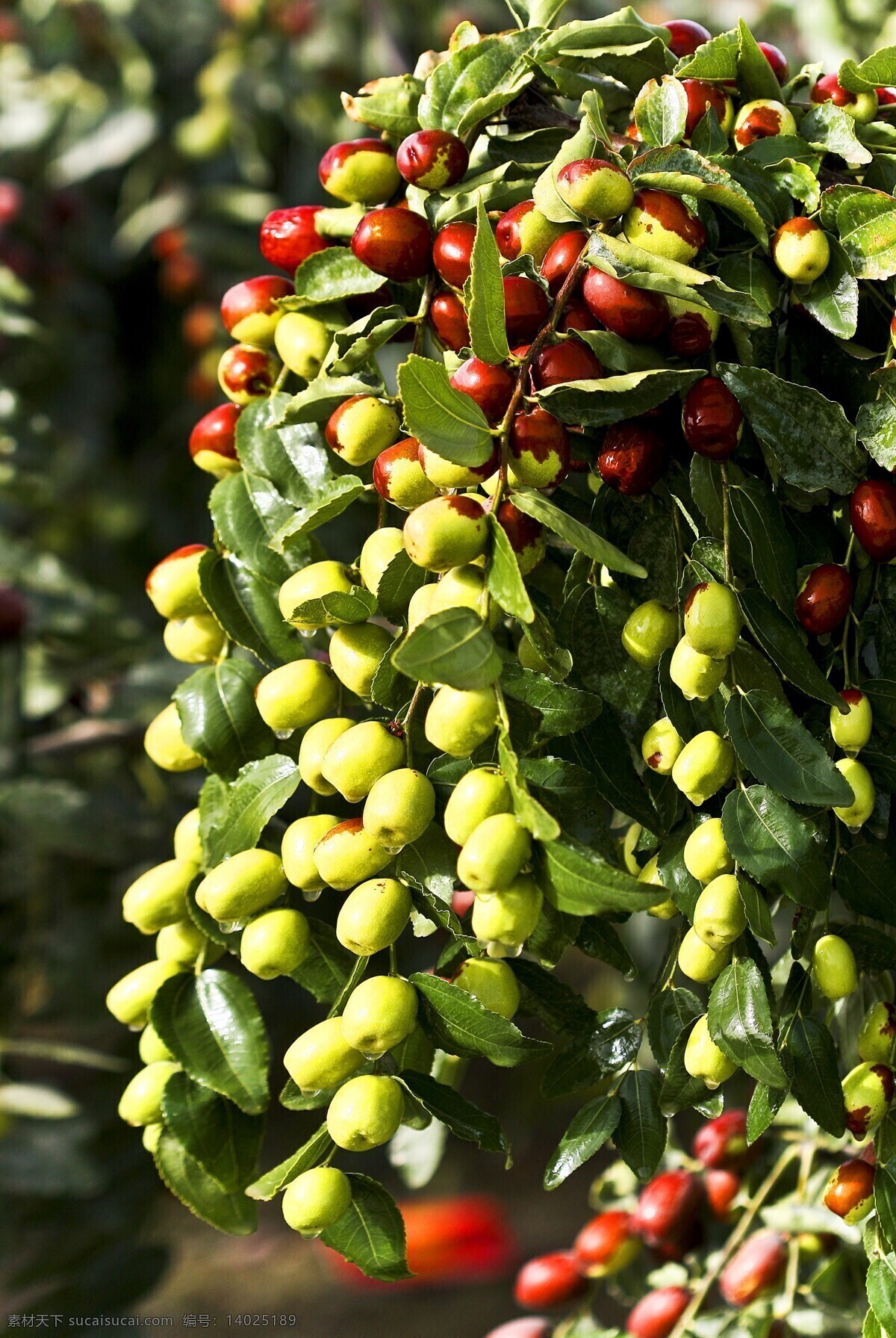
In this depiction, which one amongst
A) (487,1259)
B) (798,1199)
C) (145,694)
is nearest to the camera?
(798,1199)

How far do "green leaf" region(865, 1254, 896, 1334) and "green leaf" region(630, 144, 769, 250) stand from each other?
39cm

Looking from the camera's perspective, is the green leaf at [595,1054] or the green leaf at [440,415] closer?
the green leaf at [440,415]

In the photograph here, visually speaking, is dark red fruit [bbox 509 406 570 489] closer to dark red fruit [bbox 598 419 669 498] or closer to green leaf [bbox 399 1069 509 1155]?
dark red fruit [bbox 598 419 669 498]

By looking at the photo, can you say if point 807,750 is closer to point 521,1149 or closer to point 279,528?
point 279,528

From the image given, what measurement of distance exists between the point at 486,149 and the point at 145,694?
2.59 ft

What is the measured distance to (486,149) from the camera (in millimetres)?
565

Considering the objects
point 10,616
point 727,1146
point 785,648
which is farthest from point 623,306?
point 10,616

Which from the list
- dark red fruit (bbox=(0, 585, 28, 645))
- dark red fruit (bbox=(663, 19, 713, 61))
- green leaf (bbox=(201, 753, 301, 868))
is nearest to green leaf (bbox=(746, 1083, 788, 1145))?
green leaf (bbox=(201, 753, 301, 868))

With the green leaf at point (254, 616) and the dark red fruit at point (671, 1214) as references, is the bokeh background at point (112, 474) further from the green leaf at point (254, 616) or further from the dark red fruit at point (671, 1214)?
the green leaf at point (254, 616)

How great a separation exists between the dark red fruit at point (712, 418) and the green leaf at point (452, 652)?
0.38 feet

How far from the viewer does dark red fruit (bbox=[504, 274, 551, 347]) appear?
0.46m

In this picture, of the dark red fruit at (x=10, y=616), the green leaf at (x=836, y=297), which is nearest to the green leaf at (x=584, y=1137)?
the green leaf at (x=836, y=297)

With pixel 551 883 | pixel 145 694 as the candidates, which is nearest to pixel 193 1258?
pixel 145 694

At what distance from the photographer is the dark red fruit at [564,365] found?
0.44 m
